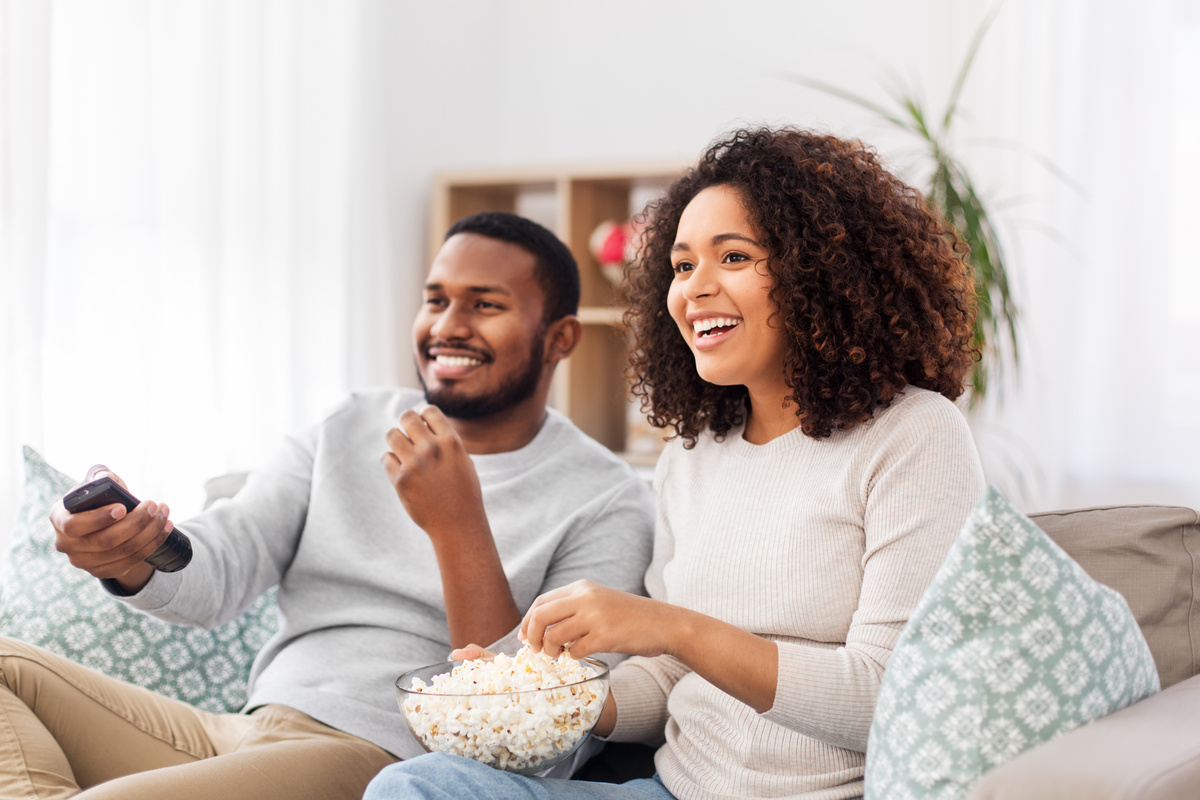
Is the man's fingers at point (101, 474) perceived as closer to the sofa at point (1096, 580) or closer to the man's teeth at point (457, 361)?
the sofa at point (1096, 580)

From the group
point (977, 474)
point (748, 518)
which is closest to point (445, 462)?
point (748, 518)

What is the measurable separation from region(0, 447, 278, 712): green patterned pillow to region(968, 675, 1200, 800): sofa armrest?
3.76 ft

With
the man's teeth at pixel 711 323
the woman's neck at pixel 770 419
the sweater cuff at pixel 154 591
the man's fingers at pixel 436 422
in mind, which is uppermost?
the man's teeth at pixel 711 323

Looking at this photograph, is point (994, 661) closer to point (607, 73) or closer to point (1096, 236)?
point (1096, 236)

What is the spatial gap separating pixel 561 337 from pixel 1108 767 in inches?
41.7

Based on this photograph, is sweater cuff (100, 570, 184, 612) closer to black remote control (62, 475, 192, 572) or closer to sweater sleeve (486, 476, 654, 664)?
black remote control (62, 475, 192, 572)

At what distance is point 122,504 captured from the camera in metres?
1.20

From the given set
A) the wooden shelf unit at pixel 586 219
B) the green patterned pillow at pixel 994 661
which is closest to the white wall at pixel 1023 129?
the wooden shelf unit at pixel 586 219

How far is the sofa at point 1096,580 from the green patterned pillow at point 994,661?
19 millimetres

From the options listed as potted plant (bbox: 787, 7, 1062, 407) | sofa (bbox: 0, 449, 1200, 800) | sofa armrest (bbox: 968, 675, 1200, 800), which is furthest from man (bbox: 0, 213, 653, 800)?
potted plant (bbox: 787, 7, 1062, 407)

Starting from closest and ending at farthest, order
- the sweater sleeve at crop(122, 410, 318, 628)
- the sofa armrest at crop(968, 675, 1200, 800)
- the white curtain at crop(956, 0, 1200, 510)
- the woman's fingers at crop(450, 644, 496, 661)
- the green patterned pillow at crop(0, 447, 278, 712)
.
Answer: the sofa armrest at crop(968, 675, 1200, 800), the woman's fingers at crop(450, 644, 496, 661), the sweater sleeve at crop(122, 410, 318, 628), the green patterned pillow at crop(0, 447, 278, 712), the white curtain at crop(956, 0, 1200, 510)

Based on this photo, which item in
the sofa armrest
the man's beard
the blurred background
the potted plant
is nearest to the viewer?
the sofa armrest

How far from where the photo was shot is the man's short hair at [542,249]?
1.61 m

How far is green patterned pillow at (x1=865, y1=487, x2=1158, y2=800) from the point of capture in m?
0.82
